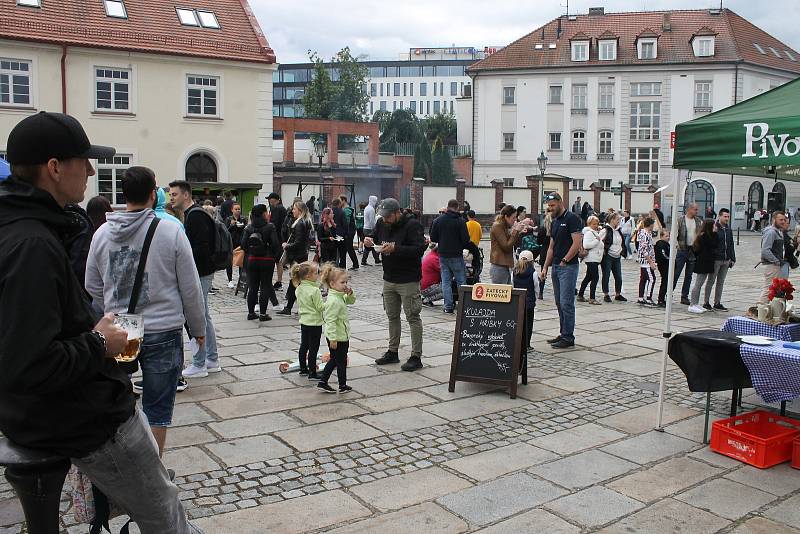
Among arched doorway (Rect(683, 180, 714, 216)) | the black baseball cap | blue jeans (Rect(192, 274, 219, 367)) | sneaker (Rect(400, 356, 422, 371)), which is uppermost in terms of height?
arched doorway (Rect(683, 180, 714, 216))

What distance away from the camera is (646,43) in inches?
2055

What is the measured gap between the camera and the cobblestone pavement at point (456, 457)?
432 centimetres

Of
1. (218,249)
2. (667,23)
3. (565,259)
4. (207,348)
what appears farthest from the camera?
(667,23)

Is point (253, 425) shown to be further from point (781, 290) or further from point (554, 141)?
point (554, 141)

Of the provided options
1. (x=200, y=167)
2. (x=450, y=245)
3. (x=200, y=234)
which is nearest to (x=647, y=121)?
(x=200, y=167)

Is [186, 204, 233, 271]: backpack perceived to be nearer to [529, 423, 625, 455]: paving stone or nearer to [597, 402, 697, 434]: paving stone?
[529, 423, 625, 455]: paving stone

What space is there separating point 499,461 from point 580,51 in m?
52.0

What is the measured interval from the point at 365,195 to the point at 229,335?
44688 millimetres

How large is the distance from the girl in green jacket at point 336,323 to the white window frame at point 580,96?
49035 mm

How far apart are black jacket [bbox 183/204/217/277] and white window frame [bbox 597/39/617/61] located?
165 ft

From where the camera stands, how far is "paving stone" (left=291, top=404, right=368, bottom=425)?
6152 mm

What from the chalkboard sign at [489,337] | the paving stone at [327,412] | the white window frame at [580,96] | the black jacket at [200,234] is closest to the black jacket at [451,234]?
the chalkboard sign at [489,337]

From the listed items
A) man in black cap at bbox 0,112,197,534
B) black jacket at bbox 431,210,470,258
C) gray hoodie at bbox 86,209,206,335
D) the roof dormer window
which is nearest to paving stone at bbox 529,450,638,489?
gray hoodie at bbox 86,209,206,335

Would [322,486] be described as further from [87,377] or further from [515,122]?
[515,122]
